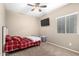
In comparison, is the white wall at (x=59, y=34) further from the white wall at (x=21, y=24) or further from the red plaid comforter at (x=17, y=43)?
the red plaid comforter at (x=17, y=43)

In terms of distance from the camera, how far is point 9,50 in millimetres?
1812

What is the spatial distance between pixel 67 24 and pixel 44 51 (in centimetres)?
77

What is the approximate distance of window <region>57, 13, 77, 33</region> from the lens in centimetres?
182

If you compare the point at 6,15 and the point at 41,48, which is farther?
the point at 41,48

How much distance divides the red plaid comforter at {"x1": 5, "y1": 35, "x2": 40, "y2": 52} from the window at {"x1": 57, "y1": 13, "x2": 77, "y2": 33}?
24.8 inches

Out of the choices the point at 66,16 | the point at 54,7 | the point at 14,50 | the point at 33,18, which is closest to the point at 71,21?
the point at 66,16

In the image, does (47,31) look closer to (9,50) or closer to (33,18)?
(33,18)

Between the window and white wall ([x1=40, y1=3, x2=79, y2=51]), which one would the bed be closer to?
white wall ([x1=40, y1=3, x2=79, y2=51])

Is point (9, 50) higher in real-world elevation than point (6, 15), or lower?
lower

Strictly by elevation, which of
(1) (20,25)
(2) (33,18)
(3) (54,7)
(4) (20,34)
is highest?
(3) (54,7)

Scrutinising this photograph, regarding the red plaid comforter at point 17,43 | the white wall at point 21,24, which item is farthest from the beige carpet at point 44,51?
the white wall at point 21,24

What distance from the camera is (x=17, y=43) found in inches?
73.6

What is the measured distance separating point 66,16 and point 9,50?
4.58ft

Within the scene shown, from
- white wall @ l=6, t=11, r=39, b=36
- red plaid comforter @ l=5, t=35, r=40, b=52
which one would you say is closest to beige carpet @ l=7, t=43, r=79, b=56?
red plaid comforter @ l=5, t=35, r=40, b=52
